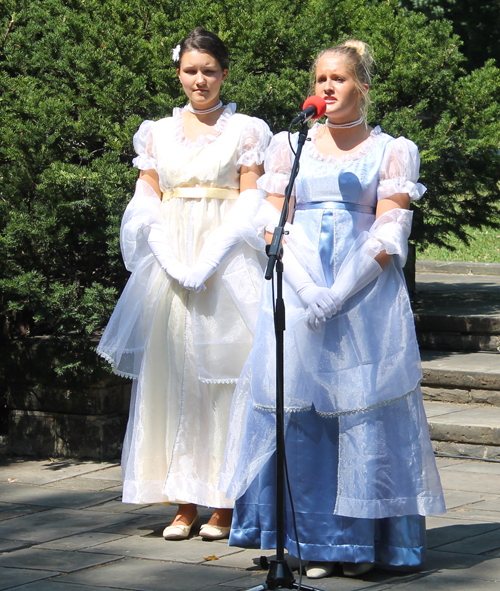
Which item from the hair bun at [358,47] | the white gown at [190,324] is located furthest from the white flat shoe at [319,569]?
the hair bun at [358,47]

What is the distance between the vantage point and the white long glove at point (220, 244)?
433 centimetres

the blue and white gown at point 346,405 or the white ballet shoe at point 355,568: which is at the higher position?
the blue and white gown at point 346,405

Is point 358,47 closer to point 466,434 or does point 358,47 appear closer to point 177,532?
point 177,532

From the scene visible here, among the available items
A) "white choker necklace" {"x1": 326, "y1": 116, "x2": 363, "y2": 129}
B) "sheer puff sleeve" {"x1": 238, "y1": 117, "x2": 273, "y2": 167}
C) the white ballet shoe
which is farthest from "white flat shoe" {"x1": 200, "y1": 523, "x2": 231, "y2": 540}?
"white choker necklace" {"x1": 326, "y1": 116, "x2": 363, "y2": 129}

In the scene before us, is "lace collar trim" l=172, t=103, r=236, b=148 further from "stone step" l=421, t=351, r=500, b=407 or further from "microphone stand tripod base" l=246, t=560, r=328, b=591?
"stone step" l=421, t=351, r=500, b=407

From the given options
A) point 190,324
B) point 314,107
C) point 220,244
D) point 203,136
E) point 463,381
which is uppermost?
point 203,136

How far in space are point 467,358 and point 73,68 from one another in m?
3.70

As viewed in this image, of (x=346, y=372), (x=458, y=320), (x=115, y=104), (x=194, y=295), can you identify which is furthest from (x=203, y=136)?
(x=458, y=320)

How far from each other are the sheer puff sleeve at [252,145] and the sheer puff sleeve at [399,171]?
0.79 meters

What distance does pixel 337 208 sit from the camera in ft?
12.7

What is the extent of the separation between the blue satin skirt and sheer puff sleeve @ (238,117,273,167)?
130 centimetres

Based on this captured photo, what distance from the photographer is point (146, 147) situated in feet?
15.2

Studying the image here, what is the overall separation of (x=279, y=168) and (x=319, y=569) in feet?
5.38

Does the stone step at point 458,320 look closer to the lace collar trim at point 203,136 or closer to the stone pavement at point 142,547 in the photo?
the stone pavement at point 142,547
